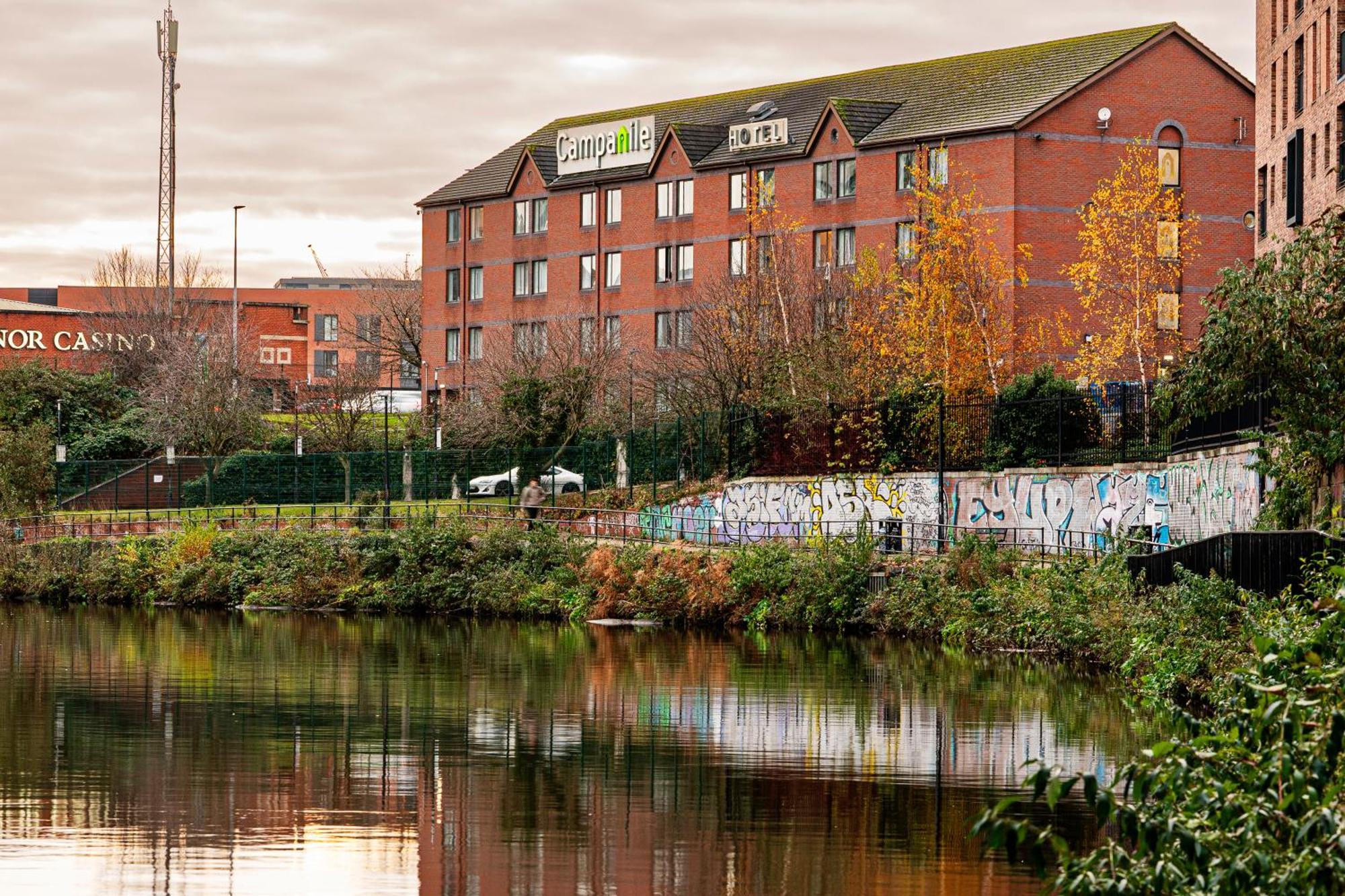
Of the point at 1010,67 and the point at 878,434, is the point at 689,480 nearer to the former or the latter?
the point at 878,434

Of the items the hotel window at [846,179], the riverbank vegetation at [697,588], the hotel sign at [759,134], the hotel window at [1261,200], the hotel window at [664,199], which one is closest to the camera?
the riverbank vegetation at [697,588]

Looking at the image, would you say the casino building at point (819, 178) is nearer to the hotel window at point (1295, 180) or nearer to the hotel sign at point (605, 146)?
the hotel sign at point (605, 146)

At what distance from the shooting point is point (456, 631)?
144 feet

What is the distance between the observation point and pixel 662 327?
8056cm

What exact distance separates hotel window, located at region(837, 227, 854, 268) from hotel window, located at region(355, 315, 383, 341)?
41561 mm

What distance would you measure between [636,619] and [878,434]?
26.3 ft

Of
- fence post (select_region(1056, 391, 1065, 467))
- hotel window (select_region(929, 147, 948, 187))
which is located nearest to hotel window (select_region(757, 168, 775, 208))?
hotel window (select_region(929, 147, 948, 187))

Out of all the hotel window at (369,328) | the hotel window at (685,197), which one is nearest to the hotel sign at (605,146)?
the hotel window at (685,197)

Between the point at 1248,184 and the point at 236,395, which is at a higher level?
the point at 1248,184

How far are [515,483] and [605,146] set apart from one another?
81.9ft

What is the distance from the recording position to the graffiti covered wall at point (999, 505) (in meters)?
35.6

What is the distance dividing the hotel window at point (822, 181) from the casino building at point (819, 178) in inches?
3.2

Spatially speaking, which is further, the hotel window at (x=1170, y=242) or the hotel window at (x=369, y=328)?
the hotel window at (x=369, y=328)

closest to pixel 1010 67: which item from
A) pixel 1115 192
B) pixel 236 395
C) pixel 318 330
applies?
pixel 1115 192
